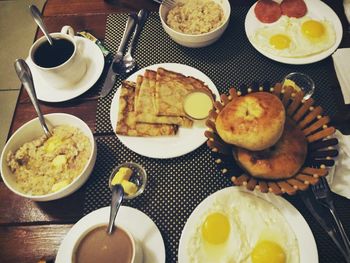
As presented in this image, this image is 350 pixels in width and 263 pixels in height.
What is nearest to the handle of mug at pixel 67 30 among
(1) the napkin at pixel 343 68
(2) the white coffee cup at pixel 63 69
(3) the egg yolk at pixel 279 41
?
(2) the white coffee cup at pixel 63 69

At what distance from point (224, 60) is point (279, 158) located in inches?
26.4

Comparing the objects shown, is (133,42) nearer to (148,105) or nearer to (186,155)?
(148,105)

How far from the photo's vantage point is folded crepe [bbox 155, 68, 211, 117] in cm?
145

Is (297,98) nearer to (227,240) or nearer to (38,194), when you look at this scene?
(227,240)

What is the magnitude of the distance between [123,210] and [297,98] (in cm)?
81

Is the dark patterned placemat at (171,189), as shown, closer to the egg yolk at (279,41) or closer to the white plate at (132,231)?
the white plate at (132,231)

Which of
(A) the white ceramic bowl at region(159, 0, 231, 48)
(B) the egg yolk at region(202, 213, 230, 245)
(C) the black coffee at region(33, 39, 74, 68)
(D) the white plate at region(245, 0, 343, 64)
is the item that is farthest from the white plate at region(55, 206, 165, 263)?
(D) the white plate at region(245, 0, 343, 64)

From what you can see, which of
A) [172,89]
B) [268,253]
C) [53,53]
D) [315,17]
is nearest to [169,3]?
[172,89]

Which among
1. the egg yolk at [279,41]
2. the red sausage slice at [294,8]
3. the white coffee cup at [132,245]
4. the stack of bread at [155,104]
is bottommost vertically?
the white coffee cup at [132,245]

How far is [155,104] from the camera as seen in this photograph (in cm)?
147

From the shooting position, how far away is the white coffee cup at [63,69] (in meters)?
1.47

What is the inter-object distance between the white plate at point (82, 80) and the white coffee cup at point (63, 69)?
28 mm

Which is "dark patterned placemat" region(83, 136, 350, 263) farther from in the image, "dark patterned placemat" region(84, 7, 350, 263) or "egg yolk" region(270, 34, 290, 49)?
"egg yolk" region(270, 34, 290, 49)

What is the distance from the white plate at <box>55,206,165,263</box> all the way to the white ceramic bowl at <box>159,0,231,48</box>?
0.86 metres
